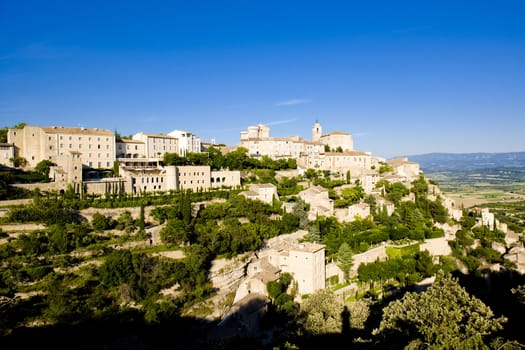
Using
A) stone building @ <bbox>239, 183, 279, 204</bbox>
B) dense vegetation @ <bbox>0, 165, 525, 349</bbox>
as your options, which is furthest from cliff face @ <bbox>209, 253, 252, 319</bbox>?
stone building @ <bbox>239, 183, 279, 204</bbox>

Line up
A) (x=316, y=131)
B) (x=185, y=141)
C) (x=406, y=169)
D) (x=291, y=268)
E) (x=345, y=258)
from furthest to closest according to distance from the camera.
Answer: (x=316, y=131) < (x=406, y=169) < (x=185, y=141) < (x=345, y=258) < (x=291, y=268)

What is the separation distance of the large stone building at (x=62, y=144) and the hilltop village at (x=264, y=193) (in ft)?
0.30

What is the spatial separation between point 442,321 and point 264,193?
22703 millimetres

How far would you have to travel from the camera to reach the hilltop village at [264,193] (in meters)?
26.6

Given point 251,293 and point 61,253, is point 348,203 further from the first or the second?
point 61,253

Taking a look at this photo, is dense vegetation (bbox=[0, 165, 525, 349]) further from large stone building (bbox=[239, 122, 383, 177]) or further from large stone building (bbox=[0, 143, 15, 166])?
large stone building (bbox=[239, 122, 383, 177])

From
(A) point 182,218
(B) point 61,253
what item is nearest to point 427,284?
(A) point 182,218

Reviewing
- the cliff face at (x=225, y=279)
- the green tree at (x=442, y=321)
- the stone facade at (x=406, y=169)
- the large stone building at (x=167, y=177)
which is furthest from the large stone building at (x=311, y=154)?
Answer: the green tree at (x=442, y=321)

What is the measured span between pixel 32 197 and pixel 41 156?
25.4ft

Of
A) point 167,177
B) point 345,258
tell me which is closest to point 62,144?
point 167,177

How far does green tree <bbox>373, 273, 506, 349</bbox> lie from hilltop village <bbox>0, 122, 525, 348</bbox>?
8.48m

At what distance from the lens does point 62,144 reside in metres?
35.5

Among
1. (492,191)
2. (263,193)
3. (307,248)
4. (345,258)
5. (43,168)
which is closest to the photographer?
(307,248)

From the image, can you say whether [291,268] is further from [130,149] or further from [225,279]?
[130,149]
